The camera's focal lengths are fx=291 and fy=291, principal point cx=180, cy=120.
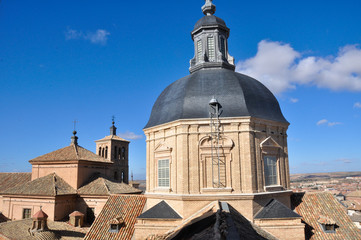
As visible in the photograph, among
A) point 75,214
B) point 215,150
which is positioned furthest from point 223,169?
point 75,214

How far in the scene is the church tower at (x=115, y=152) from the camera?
41969 millimetres

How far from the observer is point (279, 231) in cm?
1348

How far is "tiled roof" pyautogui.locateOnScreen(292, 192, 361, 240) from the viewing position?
14086mm

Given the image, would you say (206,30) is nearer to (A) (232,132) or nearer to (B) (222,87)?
(B) (222,87)

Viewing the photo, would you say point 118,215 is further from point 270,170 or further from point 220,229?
point 220,229

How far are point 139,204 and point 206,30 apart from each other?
11631 mm

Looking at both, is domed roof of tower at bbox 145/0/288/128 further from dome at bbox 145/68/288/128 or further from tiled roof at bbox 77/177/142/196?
tiled roof at bbox 77/177/142/196

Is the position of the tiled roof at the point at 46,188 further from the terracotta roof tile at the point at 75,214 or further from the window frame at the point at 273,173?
the window frame at the point at 273,173

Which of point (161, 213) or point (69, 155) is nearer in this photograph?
point (161, 213)

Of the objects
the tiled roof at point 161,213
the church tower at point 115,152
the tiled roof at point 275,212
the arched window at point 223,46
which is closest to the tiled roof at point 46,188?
the tiled roof at point 161,213

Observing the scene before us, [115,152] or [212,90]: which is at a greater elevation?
[212,90]

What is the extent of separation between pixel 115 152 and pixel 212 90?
30256 millimetres

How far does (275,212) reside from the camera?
13.8m

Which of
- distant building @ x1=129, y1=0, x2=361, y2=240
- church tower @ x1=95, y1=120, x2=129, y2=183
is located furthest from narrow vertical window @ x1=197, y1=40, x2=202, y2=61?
church tower @ x1=95, y1=120, x2=129, y2=183
